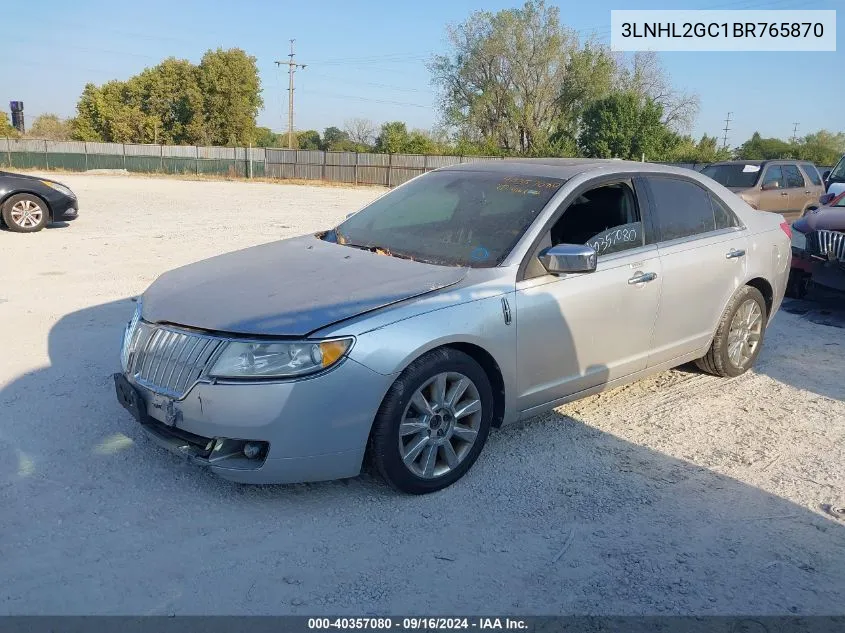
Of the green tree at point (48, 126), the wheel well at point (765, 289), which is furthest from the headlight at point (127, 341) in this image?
the green tree at point (48, 126)

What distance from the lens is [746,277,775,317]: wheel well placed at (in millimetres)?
5398

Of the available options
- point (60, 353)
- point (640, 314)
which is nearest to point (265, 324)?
point (640, 314)

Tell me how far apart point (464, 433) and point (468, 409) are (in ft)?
0.42

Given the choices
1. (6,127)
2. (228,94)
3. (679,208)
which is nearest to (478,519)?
(679,208)

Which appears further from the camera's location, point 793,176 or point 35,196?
point 793,176

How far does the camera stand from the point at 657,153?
145 ft

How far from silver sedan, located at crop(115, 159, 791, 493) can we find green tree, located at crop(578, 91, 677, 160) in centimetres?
4099

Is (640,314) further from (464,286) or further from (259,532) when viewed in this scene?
(259,532)

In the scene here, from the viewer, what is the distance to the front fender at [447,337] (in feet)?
10.6

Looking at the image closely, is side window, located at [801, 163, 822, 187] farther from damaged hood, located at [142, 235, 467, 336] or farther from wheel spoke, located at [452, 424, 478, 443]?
wheel spoke, located at [452, 424, 478, 443]

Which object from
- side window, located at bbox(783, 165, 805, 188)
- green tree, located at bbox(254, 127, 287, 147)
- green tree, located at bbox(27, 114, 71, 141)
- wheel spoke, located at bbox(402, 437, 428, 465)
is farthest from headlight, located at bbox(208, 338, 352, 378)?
green tree, located at bbox(27, 114, 71, 141)

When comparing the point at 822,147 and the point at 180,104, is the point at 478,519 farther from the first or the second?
the point at 180,104

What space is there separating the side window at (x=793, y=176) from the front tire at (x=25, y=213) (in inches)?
601

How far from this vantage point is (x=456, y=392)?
11.7 ft
